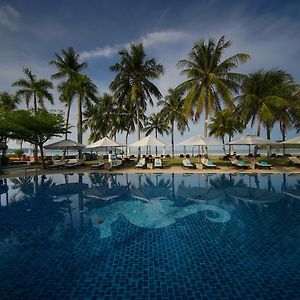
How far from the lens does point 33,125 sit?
18.1 meters

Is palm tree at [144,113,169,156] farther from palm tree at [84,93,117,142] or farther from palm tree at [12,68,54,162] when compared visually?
palm tree at [12,68,54,162]

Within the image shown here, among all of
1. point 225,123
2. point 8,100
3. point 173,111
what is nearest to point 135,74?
point 173,111

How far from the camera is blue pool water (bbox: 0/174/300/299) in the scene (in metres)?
3.63

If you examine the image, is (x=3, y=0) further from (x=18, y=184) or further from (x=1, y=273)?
(x=1, y=273)

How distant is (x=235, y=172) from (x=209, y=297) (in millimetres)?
13445

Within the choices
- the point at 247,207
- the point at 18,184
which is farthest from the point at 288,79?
the point at 18,184

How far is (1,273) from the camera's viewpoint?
4.07 meters

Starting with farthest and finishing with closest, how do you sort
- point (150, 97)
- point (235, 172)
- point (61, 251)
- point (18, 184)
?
point (150, 97), point (235, 172), point (18, 184), point (61, 251)

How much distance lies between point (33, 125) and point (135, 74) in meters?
12.0

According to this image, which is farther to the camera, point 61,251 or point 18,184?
point 18,184

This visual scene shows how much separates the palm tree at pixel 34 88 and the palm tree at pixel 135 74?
28.6 ft

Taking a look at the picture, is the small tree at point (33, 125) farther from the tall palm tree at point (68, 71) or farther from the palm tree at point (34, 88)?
the palm tree at point (34, 88)

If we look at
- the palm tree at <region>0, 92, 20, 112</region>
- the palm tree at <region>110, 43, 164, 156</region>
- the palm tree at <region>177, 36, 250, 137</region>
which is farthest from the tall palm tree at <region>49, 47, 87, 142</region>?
the palm tree at <region>177, 36, 250, 137</region>

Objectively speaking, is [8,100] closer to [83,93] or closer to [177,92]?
[83,93]
